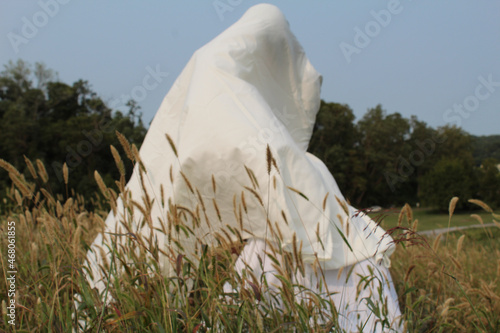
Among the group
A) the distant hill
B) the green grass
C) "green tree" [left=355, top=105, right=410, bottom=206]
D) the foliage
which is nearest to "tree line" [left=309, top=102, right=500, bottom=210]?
"green tree" [left=355, top=105, right=410, bottom=206]

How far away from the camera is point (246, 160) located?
7.38 ft

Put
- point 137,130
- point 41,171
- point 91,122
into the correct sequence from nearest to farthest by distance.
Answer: point 41,171, point 137,130, point 91,122

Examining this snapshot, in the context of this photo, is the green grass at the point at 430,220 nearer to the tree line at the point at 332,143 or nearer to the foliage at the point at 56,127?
the tree line at the point at 332,143

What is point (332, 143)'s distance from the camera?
34.2 metres

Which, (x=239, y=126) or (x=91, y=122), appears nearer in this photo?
(x=239, y=126)

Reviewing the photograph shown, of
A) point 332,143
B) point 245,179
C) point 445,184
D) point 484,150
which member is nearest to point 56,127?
point 332,143

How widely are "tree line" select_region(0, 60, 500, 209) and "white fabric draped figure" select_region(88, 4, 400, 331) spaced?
1559 cm

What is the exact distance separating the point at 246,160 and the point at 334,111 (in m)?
34.3

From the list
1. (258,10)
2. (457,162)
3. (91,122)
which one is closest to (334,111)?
(457,162)

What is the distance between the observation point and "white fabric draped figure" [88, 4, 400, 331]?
7.06 ft

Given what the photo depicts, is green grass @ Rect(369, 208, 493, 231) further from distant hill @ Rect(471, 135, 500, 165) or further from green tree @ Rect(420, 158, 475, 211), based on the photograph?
distant hill @ Rect(471, 135, 500, 165)

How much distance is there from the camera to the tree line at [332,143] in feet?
69.1

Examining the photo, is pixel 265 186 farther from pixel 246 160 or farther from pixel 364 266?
pixel 364 266

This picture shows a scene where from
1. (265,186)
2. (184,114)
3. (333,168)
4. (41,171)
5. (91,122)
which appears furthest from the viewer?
(333,168)
